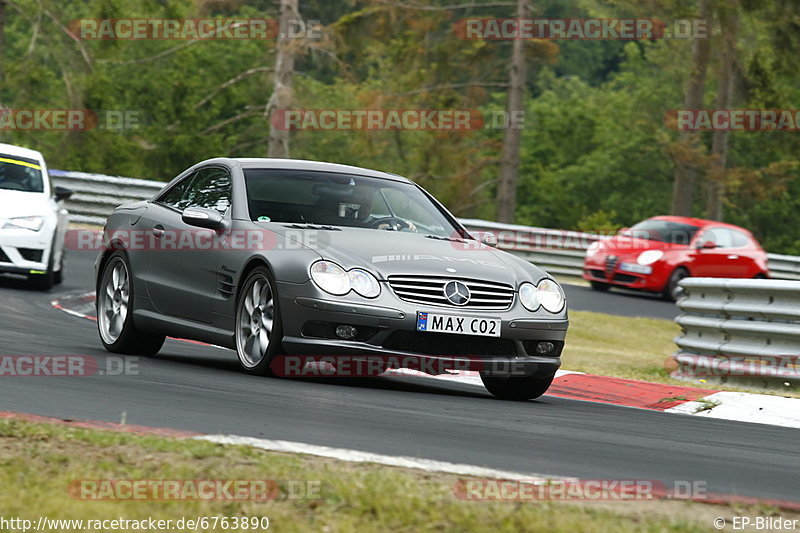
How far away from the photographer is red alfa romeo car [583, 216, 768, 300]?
24688 millimetres

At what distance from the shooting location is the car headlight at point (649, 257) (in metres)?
24.6

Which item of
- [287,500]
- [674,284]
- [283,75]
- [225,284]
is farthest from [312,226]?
[283,75]

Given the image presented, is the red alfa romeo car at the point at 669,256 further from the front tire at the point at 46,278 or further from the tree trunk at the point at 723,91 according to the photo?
the front tire at the point at 46,278

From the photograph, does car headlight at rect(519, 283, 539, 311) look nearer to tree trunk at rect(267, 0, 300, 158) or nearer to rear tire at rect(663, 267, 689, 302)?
rear tire at rect(663, 267, 689, 302)

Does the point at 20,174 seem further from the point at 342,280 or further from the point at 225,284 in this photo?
the point at 342,280

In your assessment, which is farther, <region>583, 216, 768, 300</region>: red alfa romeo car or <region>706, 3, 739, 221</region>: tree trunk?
<region>706, 3, 739, 221</region>: tree trunk

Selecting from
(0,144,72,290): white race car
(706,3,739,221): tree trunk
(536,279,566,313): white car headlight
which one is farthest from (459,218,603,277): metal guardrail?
(536,279,566,313): white car headlight

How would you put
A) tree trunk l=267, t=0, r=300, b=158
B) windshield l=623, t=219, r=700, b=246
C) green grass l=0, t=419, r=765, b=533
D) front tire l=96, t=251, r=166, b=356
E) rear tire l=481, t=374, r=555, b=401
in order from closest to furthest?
green grass l=0, t=419, r=765, b=533, rear tire l=481, t=374, r=555, b=401, front tire l=96, t=251, r=166, b=356, windshield l=623, t=219, r=700, b=246, tree trunk l=267, t=0, r=300, b=158

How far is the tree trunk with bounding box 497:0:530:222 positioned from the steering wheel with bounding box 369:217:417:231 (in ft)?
76.8

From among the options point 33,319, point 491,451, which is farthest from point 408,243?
point 33,319

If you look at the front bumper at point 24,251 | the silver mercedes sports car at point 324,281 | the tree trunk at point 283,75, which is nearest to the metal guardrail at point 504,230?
the tree trunk at point 283,75

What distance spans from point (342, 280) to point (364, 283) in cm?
14

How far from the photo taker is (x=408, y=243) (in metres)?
9.16

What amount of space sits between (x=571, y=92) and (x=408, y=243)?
2694 inches
